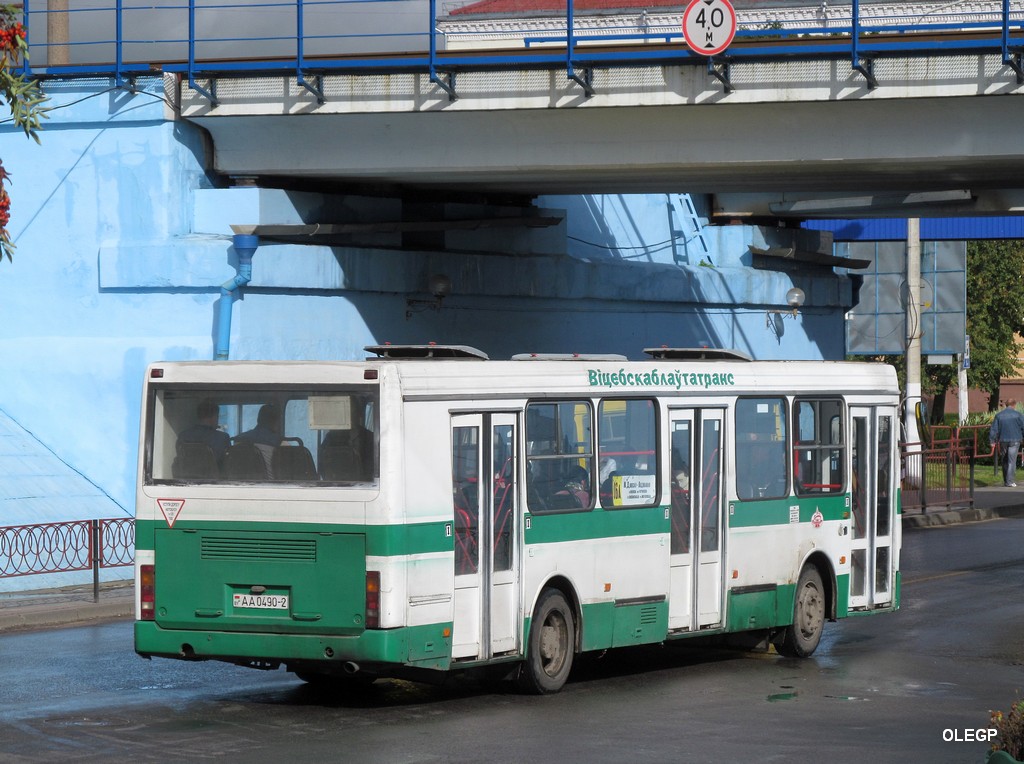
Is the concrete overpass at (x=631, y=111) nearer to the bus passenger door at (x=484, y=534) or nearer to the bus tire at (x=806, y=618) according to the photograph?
the bus tire at (x=806, y=618)

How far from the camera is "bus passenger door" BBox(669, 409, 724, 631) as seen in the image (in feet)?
41.5

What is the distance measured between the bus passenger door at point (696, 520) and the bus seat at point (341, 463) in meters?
3.00

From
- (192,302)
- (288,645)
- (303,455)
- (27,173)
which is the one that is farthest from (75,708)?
(27,173)

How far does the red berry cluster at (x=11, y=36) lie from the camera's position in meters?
8.02

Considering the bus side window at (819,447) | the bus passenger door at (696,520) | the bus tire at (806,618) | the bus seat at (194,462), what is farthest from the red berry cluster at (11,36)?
the bus tire at (806,618)

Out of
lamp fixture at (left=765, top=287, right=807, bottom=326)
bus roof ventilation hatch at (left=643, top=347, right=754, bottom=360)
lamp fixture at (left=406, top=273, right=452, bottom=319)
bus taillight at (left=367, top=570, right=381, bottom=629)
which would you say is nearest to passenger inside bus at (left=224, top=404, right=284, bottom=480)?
bus taillight at (left=367, top=570, right=381, bottom=629)

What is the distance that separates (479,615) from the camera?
36.0ft

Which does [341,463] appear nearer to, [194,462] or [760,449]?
[194,462]

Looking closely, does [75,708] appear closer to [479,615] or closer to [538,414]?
[479,615]

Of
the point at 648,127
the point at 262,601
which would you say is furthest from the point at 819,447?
the point at 648,127

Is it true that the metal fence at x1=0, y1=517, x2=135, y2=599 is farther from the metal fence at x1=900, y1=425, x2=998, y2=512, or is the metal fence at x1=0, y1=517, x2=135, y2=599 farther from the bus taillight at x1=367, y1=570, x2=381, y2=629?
the metal fence at x1=900, y1=425, x2=998, y2=512

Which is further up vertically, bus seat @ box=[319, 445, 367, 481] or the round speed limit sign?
the round speed limit sign

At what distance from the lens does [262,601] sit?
10633mm

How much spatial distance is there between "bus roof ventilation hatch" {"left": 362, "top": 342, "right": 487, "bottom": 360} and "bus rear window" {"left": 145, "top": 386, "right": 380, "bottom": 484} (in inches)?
44.6
